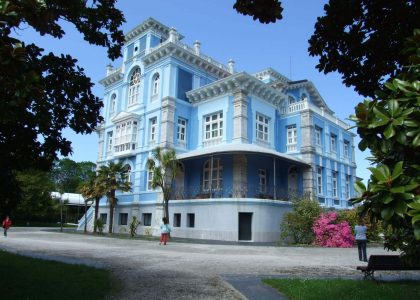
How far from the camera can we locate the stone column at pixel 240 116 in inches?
1057

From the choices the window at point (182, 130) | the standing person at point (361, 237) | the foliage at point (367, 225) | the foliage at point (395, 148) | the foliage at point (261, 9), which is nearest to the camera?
the foliage at point (395, 148)

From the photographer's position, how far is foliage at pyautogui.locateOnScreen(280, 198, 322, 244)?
22547 mm

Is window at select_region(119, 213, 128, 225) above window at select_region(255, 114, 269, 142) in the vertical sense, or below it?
below

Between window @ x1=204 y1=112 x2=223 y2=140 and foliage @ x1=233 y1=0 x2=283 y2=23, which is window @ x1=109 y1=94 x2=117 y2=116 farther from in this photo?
foliage @ x1=233 y1=0 x2=283 y2=23

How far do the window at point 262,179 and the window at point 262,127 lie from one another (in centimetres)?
256

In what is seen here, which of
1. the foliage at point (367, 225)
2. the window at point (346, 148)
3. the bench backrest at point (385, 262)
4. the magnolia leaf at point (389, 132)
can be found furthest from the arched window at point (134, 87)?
the magnolia leaf at point (389, 132)

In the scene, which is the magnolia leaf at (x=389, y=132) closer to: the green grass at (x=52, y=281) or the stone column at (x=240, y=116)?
the green grass at (x=52, y=281)

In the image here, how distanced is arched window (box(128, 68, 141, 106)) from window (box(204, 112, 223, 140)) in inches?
279

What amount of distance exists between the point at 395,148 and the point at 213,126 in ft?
86.8

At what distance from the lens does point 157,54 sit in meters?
30.0

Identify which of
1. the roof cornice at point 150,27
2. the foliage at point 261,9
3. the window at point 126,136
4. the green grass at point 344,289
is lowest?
the green grass at point 344,289

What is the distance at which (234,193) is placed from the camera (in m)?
24.2

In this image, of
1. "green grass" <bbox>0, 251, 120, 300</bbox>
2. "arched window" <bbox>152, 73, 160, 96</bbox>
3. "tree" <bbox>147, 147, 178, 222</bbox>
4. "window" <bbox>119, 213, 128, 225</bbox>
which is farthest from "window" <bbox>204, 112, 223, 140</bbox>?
"green grass" <bbox>0, 251, 120, 300</bbox>

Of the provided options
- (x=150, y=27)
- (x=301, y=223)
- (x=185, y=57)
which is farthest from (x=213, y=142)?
(x=150, y=27)
